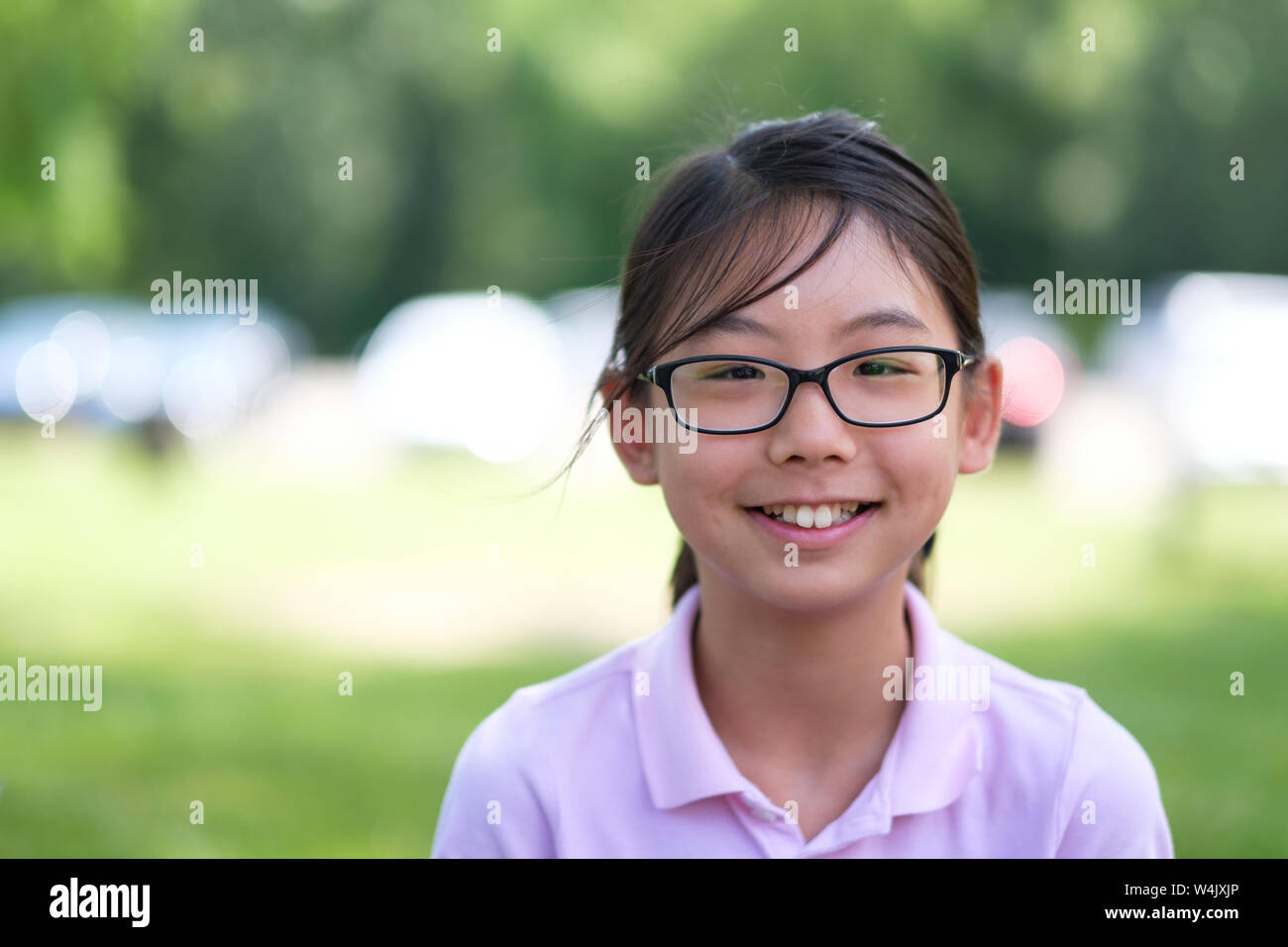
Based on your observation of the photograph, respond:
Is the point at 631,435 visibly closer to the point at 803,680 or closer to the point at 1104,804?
the point at 803,680

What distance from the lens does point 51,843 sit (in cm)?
417

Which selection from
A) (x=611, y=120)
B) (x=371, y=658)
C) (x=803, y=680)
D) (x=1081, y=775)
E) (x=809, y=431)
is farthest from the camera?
(x=611, y=120)

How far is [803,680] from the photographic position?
7.19ft

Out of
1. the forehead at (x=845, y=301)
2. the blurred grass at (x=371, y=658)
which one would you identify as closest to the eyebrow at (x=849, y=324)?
the forehead at (x=845, y=301)

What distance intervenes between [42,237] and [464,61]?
56.4 ft

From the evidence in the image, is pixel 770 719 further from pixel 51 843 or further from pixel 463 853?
pixel 51 843

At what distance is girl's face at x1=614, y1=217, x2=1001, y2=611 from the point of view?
1954 mm

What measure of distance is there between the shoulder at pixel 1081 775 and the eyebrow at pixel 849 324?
66 centimetres

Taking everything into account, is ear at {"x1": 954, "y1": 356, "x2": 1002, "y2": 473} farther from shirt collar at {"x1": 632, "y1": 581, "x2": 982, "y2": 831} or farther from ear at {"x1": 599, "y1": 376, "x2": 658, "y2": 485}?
ear at {"x1": 599, "y1": 376, "x2": 658, "y2": 485}

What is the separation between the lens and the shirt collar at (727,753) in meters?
2.05

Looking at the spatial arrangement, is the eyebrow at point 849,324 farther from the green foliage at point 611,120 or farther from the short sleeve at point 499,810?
the green foliage at point 611,120

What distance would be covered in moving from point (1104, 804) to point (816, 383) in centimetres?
80

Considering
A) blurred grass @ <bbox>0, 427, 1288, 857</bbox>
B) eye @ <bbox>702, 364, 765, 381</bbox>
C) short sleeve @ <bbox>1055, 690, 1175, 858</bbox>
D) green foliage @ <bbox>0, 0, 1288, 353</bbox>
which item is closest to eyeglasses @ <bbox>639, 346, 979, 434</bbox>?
eye @ <bbox>702, 364, 765, 381</bbox>

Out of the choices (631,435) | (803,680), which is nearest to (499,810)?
(803,680)
